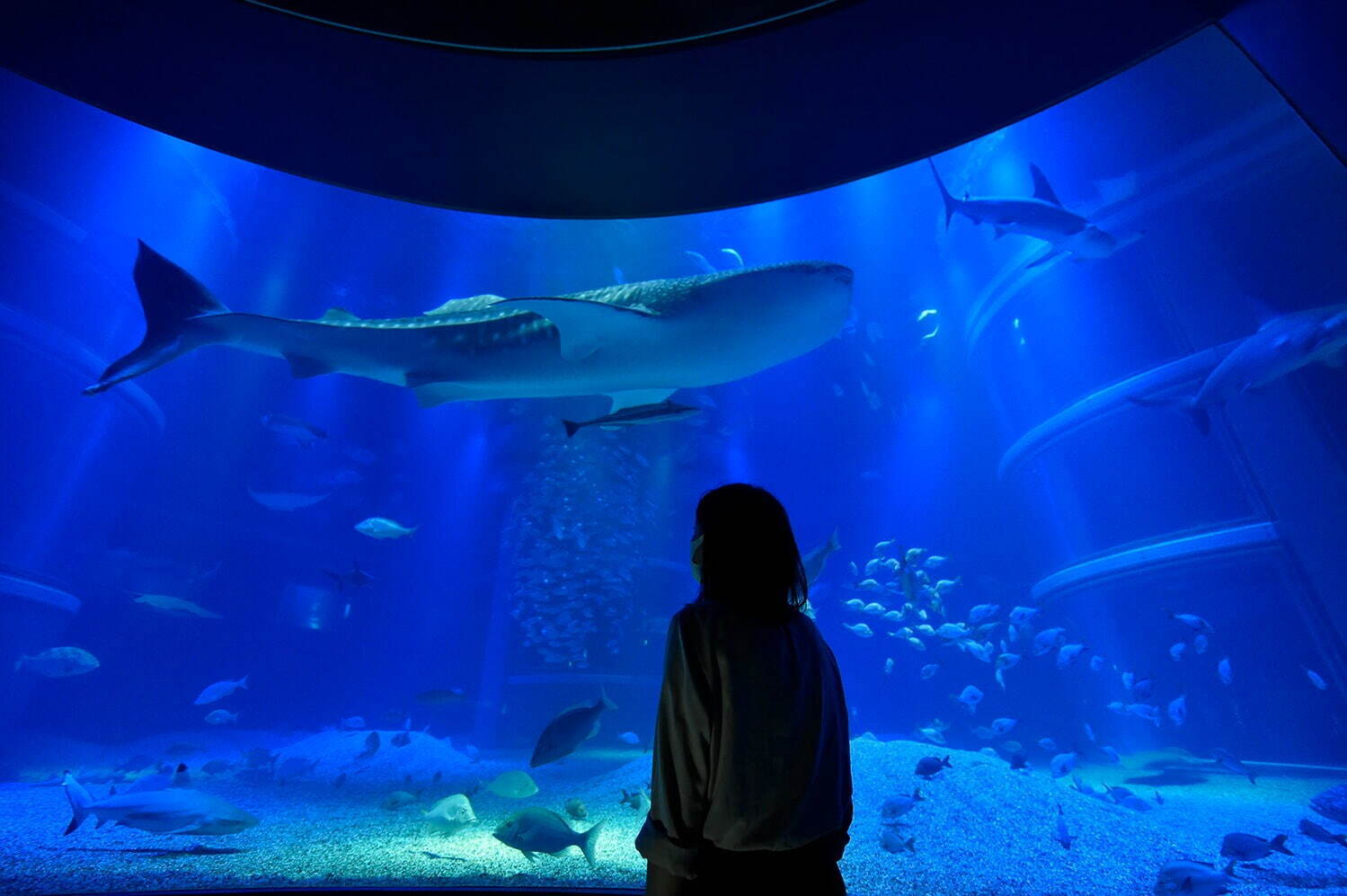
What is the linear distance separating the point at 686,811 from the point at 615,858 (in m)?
3.46

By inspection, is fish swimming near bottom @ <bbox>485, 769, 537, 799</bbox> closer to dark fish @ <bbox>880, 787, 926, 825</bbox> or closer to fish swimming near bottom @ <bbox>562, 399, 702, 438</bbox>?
dark fish @ <bbox>880, 787, 926, 825</bbox>

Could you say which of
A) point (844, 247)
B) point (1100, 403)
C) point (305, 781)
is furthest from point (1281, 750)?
point (305, 781)

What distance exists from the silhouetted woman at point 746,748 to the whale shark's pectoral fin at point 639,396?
3.19 metres

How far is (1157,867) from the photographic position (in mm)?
3918

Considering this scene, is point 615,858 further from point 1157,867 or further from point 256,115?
point 256,115

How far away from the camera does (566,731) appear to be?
441cm

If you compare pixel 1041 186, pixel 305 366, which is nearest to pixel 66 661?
pixel 305 366

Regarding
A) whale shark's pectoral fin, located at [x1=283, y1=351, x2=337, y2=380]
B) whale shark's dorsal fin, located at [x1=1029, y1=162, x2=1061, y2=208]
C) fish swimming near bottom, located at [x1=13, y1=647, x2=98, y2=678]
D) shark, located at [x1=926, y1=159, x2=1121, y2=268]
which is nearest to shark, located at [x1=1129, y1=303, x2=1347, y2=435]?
shark, located at [x1=926, y1=159, x2=1121, y2=268]

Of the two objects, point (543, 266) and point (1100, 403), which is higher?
→ point (543, 266)

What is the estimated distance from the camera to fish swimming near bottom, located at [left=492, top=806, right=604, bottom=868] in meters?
3.53

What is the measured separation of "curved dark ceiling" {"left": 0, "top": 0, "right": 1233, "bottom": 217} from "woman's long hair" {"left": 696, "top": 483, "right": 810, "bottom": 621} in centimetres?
175

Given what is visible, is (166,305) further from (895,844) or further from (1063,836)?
(1063,836)

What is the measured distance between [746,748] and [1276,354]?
8504 mm

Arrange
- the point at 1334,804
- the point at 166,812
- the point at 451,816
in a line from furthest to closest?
1. the point at 1334,804
2. the point at 451,816
3. the point at 166,812
